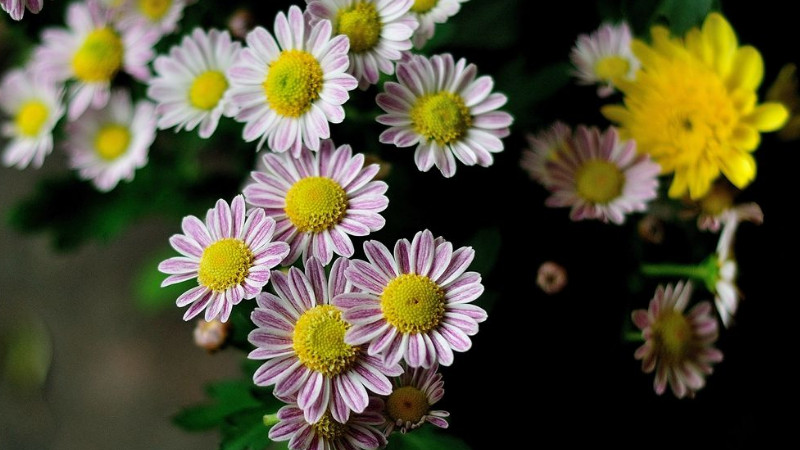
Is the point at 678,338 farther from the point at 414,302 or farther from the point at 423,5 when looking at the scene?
the point at 423,5

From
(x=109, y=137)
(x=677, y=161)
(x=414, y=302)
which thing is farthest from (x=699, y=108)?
(x=109, y=137)

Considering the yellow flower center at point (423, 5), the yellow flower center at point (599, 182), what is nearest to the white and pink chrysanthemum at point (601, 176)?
the yellow flower center at point (599, 182)

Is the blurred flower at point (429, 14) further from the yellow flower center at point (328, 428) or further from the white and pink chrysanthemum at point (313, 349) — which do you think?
the yellow flower center at point (328, 428)

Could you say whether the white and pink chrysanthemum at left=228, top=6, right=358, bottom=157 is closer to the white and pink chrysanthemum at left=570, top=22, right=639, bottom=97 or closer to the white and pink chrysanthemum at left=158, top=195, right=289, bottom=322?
the white and pink chrysanthemum at left=158, top=195, right=289, bottom=322

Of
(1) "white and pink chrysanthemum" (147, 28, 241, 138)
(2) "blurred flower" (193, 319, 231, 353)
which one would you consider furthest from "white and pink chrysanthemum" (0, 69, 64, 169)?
(2) "blurred flower" (193, 319, 231, 353)

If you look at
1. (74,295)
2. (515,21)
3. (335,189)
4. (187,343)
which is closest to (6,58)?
(74,295)

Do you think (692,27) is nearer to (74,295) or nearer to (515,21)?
(515,21)

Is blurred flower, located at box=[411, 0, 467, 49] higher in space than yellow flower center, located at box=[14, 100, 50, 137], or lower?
higher
